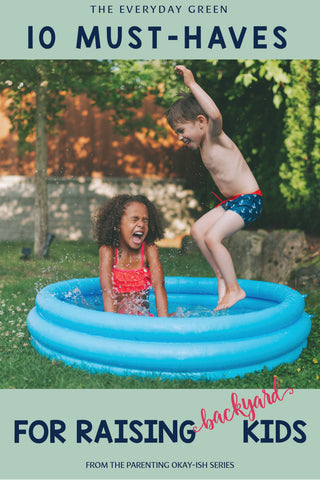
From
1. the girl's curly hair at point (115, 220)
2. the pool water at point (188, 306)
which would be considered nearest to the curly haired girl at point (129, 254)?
the girl's curly hair at point (115, 220)

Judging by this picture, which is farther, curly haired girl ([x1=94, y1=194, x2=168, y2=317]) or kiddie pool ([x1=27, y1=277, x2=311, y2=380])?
curly haired girl ([x1=94, y1=194, x2=168, y2=317])

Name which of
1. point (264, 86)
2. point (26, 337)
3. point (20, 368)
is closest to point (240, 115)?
point (264, 86)

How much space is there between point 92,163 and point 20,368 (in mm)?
7653

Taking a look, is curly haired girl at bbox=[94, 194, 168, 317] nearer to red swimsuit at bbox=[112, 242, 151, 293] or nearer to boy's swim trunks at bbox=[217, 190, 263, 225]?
red swimsuit at bbox=[112, 242, 151, 293]

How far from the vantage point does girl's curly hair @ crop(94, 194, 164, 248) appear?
3.81 meters

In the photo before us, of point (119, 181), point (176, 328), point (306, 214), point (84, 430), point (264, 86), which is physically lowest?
point (84, 430)

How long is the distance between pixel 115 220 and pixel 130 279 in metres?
0.51

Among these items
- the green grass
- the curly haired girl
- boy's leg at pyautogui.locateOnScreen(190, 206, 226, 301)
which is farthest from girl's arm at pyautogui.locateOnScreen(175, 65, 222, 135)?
the green grass

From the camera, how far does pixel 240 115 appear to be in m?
7.21

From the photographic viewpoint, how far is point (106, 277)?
12.4 feet

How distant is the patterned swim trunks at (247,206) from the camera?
3.44 metres

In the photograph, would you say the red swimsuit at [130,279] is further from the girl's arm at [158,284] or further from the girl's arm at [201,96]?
the girl's arm at [201,96]

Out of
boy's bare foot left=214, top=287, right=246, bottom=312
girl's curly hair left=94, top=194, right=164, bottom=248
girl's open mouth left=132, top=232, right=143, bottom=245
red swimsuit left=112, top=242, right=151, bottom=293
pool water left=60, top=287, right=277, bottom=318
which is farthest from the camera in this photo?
→ pool water left=60, top=287, right=277, bottom=318

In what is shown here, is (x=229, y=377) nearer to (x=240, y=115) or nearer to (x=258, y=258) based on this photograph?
(x=258, y=258)
